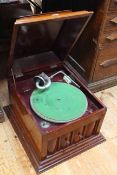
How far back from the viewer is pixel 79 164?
1.09m

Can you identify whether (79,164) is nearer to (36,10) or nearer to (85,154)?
(85,154)

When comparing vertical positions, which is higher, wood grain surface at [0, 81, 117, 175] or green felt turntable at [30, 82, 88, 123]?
green felt turntable at [30, 82, 88, 123]

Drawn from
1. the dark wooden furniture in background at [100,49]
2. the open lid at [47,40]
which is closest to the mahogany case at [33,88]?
the open lid at [47,40]

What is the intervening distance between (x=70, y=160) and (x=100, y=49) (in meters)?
0.59

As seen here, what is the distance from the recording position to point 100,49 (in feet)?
4.28

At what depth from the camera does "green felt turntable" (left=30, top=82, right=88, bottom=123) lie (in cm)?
103

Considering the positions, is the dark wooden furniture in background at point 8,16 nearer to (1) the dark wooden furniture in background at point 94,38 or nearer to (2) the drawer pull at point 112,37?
(1) the dark wooden furniture in background at point 94,38

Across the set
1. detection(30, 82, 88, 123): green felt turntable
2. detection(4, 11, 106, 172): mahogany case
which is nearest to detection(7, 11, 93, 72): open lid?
detection(4, 11, 106, 172): mahogany case

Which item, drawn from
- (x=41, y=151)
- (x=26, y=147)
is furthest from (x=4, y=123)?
(x=41, y=151)

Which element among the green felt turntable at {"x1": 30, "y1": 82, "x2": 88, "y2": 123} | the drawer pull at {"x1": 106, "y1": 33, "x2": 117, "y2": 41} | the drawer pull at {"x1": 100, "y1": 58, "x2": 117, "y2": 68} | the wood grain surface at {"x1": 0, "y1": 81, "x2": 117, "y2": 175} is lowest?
the wood grain surface at {"x1": 0, "y1": 81, "x2": 117, "y2": 175}

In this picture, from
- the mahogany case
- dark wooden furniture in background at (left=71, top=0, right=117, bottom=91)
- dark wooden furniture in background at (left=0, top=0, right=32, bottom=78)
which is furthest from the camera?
dark wooden furniture in background at (left=0, top=0, right=32, bottom=78)

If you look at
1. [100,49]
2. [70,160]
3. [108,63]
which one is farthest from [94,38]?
[70,160]

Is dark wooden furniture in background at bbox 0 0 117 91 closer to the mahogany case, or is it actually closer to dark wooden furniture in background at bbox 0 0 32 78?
dark wooden furniture in background at bbox 0 0 32 78

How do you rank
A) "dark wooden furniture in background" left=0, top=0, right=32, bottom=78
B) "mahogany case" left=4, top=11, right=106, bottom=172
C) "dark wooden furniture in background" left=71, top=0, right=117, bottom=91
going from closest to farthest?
"mahogany case" left=4, top=11, right=106, bottom=172 → "dark wooden furniture in background" left=71, top=0, right=117, bottom=91 → "dark wooden furniture in background" left=0, top=0, right=32, bottom=78
